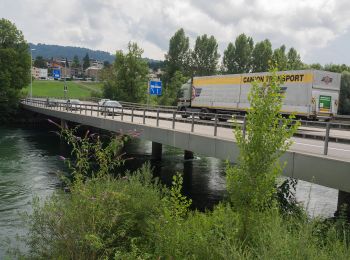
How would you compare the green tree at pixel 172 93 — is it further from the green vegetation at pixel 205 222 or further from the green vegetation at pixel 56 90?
the green vegetation at pixel 205 222

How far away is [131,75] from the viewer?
6894 cm

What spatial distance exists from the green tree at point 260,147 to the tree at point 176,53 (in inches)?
3139

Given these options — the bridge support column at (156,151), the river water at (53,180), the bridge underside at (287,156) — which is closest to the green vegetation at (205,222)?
the bridge underside at (287,156)

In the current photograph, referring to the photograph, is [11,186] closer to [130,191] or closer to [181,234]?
[130,191]

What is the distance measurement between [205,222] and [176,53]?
79.7 m

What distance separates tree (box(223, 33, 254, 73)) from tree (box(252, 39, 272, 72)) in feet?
3.69

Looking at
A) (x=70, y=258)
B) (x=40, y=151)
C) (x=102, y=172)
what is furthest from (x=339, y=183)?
(x=40, y=151)

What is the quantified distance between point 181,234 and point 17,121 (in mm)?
65691

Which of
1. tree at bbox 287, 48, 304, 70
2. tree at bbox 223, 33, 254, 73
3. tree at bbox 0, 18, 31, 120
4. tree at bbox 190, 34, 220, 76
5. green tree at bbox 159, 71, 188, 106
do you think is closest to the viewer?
tree at bbox 0, 18, 31, 120

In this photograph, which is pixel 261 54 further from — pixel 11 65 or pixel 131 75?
pixel 11 65

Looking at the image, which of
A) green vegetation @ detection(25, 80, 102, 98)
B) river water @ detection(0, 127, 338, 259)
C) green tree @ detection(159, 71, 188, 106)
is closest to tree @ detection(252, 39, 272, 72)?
green tree @ detection(159, 71, 188, 106)

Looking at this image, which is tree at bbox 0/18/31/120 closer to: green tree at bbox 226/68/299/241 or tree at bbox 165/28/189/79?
tree at bbox 165/28/189/79

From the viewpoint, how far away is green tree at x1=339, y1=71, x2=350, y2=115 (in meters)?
52.5

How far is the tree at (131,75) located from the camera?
68.2 meters
